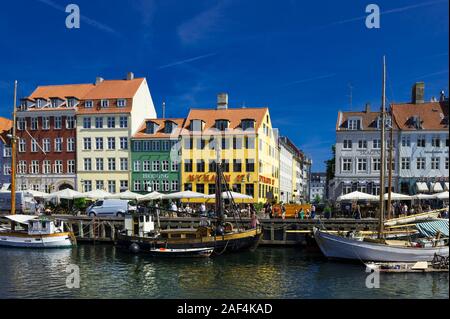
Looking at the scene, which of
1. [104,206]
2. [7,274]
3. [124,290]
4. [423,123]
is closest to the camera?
[124,290]

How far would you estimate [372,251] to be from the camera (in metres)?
27.2

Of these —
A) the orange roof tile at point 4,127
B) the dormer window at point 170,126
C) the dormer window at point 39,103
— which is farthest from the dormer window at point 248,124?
the orange roof tile at point 4,127

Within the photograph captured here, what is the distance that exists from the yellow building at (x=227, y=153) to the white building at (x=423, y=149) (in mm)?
17134

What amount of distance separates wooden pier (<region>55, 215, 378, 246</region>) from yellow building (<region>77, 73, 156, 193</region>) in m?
17.3

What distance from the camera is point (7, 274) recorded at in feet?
81.0

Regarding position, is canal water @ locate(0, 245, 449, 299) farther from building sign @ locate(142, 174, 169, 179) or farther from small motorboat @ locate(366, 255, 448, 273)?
building sign @ locate(142, 174, 169, 179)

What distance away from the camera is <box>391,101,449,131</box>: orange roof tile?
176 ft

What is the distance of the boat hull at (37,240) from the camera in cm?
3522

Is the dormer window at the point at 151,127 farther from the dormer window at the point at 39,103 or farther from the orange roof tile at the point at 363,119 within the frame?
the orange roof tile at the point at 363,119

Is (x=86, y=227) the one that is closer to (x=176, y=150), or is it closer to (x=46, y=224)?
(x=46, y=224)

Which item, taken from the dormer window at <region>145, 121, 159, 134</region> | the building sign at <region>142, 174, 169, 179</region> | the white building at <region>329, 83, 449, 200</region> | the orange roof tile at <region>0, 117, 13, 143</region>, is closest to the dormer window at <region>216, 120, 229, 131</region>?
the dormer window at <region>145, 121, 159, 134</region>

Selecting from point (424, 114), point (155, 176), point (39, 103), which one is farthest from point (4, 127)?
point (424, 114)
